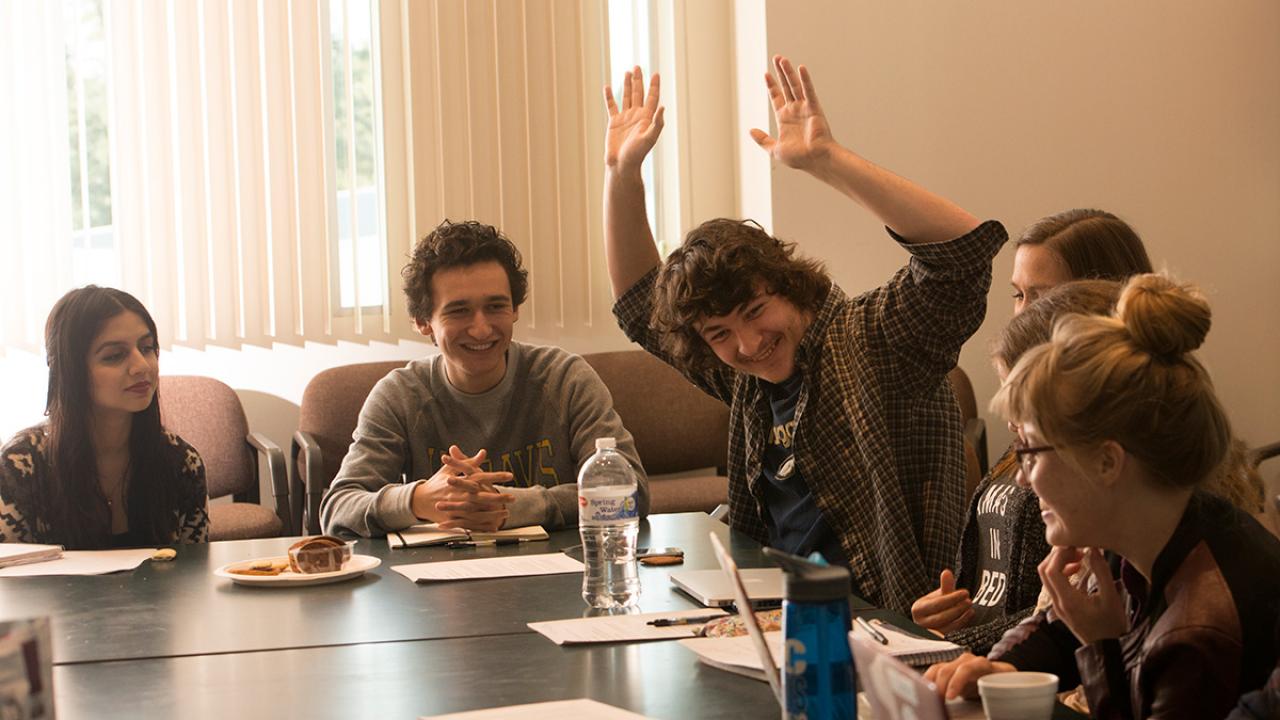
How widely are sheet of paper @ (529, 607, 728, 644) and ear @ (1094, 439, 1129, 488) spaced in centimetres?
55

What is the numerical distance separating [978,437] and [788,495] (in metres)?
1.73

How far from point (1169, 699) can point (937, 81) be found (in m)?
3.57

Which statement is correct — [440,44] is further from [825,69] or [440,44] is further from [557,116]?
[825,69]

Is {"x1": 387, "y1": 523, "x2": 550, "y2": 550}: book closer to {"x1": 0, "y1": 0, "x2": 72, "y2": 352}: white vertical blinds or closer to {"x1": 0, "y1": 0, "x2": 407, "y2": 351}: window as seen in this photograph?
{"x1": 0, "y1": 0, "x2": 407, "y2": 351}: window

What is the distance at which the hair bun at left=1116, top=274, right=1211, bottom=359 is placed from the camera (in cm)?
131

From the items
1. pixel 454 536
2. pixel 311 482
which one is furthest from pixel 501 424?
Result: pixel 311 482

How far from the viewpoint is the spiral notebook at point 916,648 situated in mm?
1489

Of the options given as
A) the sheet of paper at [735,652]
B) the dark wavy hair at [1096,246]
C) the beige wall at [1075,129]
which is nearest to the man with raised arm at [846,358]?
the dark wavy hair at [1096,246]

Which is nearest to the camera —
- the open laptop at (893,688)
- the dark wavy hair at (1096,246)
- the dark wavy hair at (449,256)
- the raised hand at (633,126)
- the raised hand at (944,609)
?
the open laptop at (893,688)

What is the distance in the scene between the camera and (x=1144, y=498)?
134cm

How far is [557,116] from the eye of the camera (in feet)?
15.7

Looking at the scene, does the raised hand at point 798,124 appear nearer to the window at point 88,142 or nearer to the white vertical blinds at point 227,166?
the white vertical blinds at point 227,166

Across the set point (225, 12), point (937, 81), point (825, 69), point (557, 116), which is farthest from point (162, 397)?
point (937, 81)

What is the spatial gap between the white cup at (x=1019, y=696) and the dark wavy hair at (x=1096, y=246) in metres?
1.23
